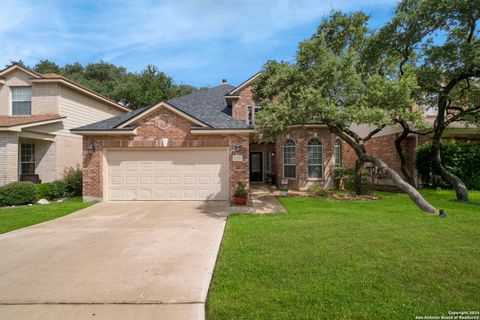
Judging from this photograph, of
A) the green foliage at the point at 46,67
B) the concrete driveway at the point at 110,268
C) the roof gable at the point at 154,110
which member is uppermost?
the green foliage at the point at 46,67

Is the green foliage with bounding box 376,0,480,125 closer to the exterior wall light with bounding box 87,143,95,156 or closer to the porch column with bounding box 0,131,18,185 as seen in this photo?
the exterior wall light with bounding box 87,143,95,156

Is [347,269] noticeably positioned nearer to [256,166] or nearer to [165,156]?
[165,156]

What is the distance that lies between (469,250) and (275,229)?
3.79 m

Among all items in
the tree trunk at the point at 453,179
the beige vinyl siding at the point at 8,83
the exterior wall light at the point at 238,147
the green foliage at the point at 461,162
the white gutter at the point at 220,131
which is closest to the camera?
the tree trunk at the point at 453,179

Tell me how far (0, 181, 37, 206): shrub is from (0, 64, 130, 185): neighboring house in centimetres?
303

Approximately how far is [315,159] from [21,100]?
16.7m

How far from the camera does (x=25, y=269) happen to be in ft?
16.8

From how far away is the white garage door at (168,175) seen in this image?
41.1 ft

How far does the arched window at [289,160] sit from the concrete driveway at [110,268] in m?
8.58

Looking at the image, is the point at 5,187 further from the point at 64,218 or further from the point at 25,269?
the point at 25,269

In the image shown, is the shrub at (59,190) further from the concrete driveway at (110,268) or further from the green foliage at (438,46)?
the green foliage at (438,46)

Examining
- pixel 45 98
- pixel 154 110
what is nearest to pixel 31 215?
pixel 154 110

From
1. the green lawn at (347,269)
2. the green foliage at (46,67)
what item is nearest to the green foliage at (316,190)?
the green lawn at (347,269)

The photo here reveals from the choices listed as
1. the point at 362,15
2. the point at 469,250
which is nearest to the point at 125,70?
the point at 362,15
